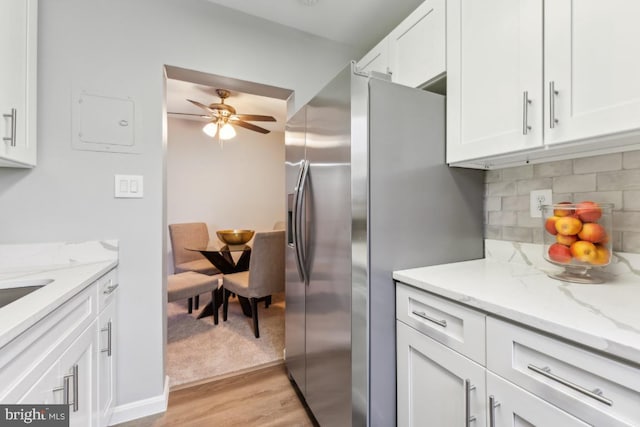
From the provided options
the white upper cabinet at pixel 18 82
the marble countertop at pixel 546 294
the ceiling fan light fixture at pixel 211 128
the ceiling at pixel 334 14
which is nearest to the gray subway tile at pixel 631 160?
the marble countertop at pixel 546 294

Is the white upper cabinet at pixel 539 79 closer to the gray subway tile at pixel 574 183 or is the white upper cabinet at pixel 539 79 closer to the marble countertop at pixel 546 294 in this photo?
the gray subway tile at pixel 574 183

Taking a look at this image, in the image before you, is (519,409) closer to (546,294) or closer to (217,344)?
(546,294)

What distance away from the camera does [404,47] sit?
5.07 feet

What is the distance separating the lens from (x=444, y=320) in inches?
37.8

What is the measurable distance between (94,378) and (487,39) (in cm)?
220

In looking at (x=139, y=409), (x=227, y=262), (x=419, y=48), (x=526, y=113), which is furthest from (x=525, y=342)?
(x=227, y=262)

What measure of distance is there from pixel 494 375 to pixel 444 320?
21cm

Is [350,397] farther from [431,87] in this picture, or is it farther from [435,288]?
[431,87]

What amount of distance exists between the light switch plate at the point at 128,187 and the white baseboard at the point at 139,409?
3.87ft

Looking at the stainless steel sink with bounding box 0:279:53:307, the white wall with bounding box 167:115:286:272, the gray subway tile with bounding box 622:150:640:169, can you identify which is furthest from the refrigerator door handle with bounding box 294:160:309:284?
the white wall with bounding box 167:115:286:272

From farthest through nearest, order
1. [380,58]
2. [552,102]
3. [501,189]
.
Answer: [380,58], [501,189], [552,102]

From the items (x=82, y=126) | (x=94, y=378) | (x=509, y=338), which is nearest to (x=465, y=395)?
(x=509, y=338)

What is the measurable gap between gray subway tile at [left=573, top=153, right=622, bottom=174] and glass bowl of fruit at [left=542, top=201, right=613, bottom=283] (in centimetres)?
19

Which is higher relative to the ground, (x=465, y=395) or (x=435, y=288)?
(x=435, y=288)
